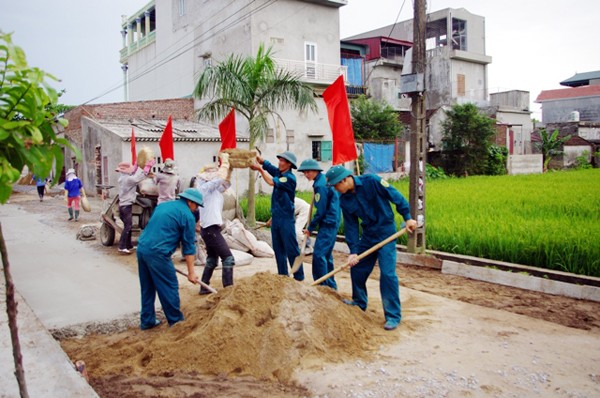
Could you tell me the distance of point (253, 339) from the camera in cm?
486

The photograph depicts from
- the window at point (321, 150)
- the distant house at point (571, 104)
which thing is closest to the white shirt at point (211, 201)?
the window at point (321, 150)

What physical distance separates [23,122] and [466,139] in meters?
28.6

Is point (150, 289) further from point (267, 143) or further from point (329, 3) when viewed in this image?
point (329, 3)

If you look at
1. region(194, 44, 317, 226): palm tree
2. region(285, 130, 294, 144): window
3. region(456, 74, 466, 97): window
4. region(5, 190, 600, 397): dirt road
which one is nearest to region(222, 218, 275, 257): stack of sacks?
region(194, 44, 317, 226): palm tree

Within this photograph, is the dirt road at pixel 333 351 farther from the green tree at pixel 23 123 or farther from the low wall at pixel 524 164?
the low wall at pixel 524 164

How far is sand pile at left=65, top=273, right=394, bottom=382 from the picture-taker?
466cm

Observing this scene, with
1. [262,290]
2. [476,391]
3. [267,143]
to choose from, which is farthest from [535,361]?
[267,143]

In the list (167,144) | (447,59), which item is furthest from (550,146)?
(167,144)

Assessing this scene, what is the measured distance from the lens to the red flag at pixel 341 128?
8.34m

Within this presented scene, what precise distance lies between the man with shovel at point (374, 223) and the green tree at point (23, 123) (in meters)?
3.83

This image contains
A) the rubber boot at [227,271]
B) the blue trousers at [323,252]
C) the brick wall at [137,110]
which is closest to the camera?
the blue trousers at [323,252]

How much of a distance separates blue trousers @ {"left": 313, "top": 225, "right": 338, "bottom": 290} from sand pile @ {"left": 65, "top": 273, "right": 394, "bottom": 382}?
4.80ft

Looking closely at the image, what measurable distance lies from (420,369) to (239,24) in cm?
2163

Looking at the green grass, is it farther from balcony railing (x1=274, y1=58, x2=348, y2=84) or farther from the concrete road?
balcony railing (x1=274, y1=58, x2=348, y2=84)
